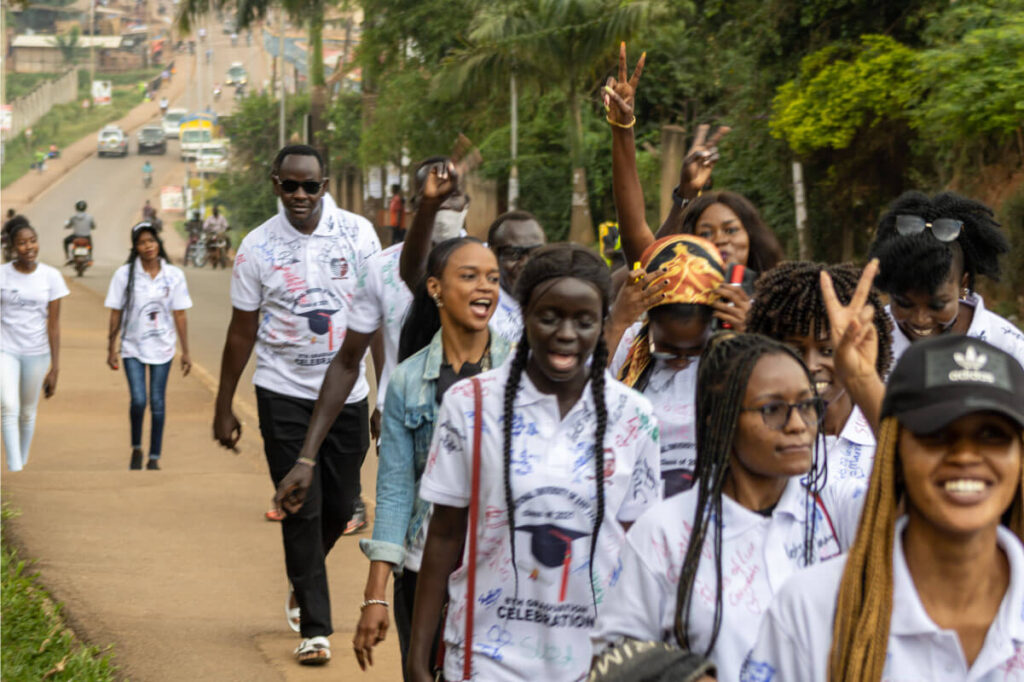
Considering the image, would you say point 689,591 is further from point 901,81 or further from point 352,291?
point 901,81

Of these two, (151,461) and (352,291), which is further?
(151,461)

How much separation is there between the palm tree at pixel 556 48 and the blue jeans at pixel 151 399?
49.8 feet

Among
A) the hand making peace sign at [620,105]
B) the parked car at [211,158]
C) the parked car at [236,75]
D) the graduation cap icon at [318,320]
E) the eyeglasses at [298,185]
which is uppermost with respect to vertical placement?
the parked car at [236,75]

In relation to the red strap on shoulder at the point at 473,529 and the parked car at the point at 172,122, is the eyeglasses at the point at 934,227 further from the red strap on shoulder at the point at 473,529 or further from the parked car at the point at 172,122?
the parked car at the point at 172,122

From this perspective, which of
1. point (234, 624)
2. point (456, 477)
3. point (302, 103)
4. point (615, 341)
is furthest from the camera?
point (302, 103)

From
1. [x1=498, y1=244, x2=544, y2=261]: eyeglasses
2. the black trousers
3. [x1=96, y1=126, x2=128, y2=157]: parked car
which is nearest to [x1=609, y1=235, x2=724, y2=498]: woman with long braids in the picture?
[x1=498, y1=244, x2=544, y2=261]: eyeglasses

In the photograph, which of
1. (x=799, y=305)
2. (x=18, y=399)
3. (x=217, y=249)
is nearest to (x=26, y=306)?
(x=18, y=399)

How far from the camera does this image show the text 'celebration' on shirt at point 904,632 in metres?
2.31

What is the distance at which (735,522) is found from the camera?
2.87 metres

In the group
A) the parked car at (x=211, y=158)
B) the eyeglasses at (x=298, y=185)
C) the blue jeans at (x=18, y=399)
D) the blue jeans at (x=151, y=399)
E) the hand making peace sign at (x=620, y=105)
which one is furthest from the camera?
the parked car at (x=211, y=158)

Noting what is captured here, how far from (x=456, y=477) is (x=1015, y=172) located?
12038 mm

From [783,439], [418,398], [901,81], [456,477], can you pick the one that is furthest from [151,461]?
[901,81]

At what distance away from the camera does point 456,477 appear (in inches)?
142
